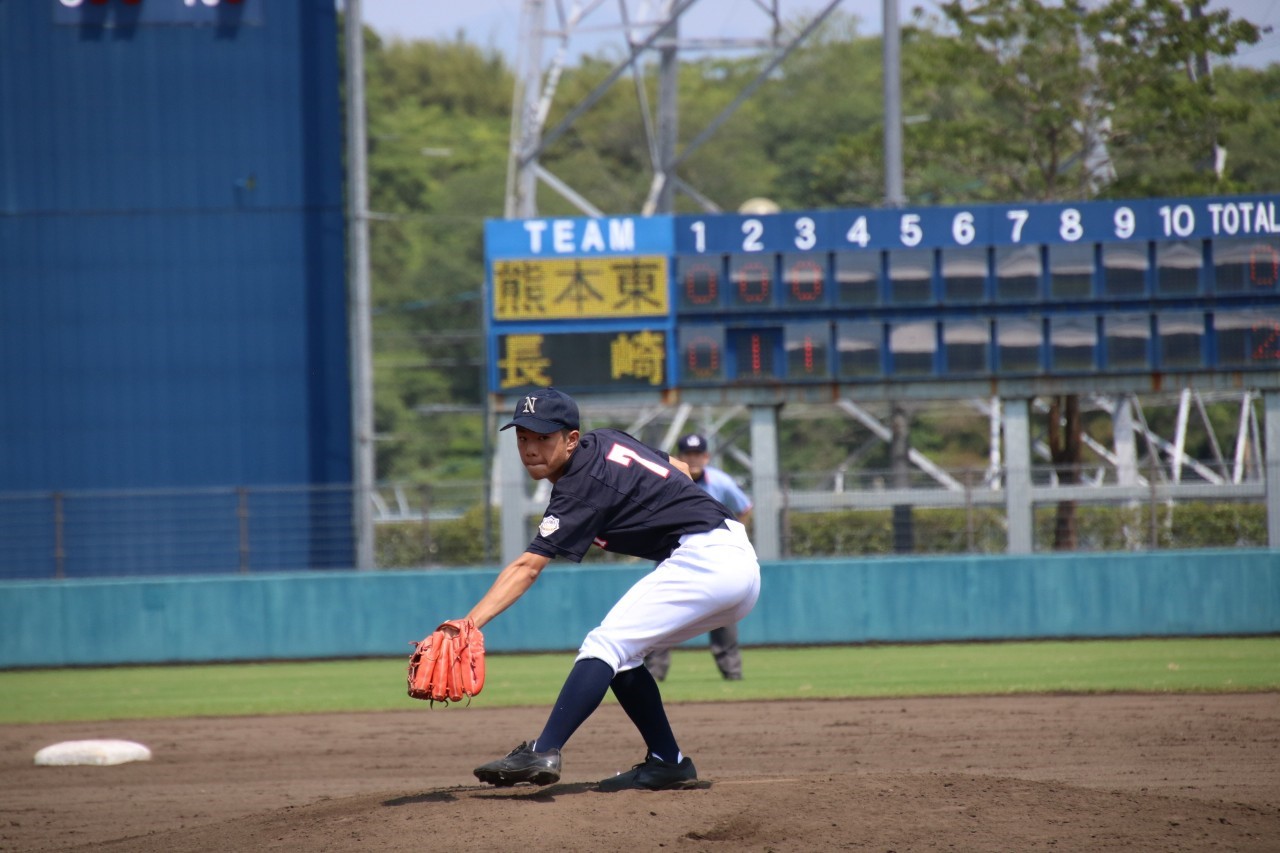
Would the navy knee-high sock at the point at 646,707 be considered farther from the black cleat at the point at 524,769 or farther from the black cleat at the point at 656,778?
the black cleat at the point at 524,769

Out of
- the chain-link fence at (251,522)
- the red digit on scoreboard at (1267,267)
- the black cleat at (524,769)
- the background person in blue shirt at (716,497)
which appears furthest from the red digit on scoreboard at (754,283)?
the black cleat at (524,769)

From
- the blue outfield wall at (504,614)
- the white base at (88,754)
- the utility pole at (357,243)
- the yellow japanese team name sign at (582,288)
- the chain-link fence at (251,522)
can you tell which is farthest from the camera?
the utility pole at (357,243)

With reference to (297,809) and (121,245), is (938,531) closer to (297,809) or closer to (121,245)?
(121,245)

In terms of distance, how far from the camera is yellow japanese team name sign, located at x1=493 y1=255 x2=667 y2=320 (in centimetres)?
1600

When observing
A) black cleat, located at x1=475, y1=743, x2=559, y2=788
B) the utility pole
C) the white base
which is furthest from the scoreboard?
black cleat, located at x1=475, y1=743, x2=559, y2=788

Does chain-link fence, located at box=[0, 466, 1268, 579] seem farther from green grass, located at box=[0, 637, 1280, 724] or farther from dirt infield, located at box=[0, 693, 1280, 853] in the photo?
dirt infield, located at box=[0, 693, 1280, 853]

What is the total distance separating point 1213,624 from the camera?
49.5 feet

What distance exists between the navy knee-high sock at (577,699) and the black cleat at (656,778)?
1.49 ft

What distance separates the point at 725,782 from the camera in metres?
5.79

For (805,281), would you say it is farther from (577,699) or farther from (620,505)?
(577,699)

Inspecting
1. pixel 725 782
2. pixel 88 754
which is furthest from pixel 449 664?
pixel 88 754

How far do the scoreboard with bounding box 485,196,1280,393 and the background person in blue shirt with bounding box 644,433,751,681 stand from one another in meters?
4.59

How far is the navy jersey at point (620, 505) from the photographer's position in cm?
518

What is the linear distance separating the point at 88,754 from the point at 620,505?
4990 mm
